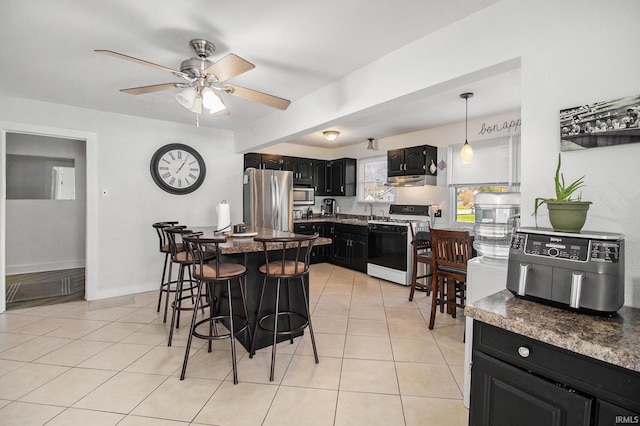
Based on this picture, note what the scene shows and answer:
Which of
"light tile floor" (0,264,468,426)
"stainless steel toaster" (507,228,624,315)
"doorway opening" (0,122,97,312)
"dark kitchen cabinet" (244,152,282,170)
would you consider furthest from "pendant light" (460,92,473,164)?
"doorway opening" (0,122,97,312)

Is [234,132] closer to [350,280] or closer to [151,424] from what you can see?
[350,280]

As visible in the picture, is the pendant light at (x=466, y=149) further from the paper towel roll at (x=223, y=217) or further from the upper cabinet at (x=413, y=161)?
the paper towel roll at (x=223, y=217)

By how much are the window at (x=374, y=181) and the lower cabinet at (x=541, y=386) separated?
4.45 metres

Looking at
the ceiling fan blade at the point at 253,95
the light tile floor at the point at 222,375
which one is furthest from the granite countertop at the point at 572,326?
the ceiling fan blade at the point at 253,95

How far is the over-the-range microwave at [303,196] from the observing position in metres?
5.74

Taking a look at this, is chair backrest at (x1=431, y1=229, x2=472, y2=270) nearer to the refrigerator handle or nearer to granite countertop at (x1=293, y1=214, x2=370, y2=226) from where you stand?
granite countertop at (x1=293, y1=214, x2=370, y2=226)

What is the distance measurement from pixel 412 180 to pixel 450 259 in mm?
1963

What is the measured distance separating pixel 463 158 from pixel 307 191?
9.91 ft

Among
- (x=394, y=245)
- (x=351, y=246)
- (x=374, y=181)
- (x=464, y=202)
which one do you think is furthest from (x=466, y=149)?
(x=351, y=246)

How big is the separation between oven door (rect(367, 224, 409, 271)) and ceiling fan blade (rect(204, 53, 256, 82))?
3.22 metres

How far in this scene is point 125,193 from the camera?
4027 mm

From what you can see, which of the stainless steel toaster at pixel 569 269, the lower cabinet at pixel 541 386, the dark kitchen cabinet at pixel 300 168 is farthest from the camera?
the dark kitchen cabinet at pixel 300 168

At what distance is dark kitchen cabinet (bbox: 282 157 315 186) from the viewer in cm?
567

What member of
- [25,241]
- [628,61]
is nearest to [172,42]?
[628,61]
